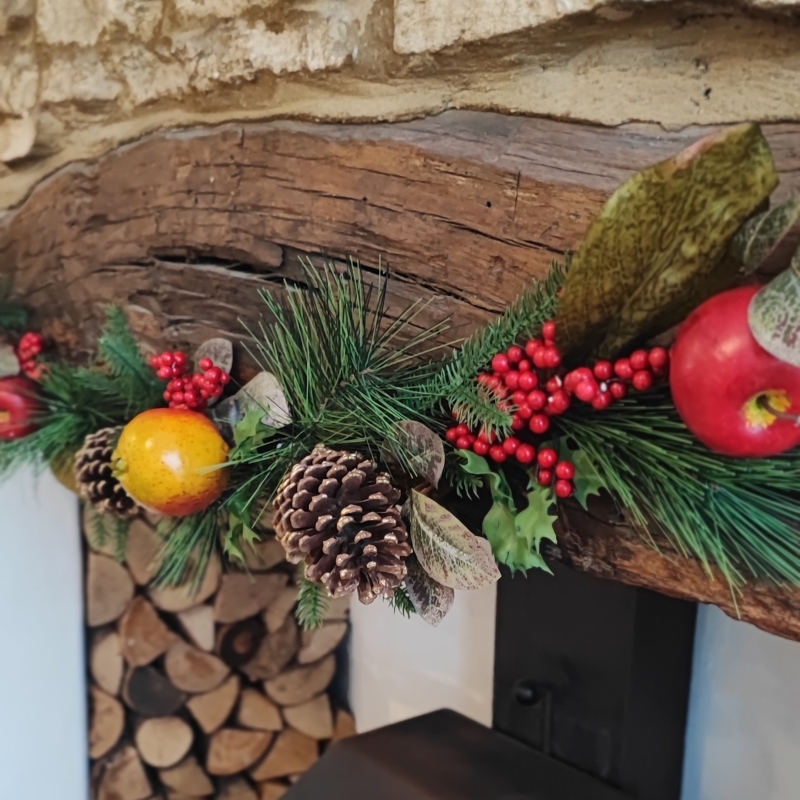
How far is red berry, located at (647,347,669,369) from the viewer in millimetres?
464

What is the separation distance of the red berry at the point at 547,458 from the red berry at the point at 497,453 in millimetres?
26

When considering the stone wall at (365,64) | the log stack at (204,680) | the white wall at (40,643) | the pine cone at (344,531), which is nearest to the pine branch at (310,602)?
the pine cone at (344,531)

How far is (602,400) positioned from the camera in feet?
1.56

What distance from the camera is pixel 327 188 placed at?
67 centimetres

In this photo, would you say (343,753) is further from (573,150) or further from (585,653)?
(573,150)

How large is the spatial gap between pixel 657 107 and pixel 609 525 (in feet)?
0.91

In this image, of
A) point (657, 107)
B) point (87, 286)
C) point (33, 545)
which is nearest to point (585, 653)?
point (657, 107)

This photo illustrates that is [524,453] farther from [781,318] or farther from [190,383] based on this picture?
[190,383]

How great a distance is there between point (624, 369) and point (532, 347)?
59 mm

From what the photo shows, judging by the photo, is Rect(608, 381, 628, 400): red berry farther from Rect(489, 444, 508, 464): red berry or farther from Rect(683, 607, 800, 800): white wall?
Rect(683, 607, 800, 800): white wall

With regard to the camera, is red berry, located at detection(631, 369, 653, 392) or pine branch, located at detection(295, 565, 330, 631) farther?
pine branch, located at detection(295, 565, 330, 631)

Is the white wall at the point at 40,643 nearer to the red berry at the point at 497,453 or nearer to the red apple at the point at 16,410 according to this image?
the red apple at the point at 16,410

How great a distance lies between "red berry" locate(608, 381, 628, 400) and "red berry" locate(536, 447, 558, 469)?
5 cm

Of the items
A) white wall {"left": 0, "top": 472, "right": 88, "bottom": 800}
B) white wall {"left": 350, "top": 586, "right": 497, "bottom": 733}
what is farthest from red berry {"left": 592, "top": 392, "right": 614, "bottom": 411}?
white wall {"left": 0, "top": 472, "right": 88, "bottom": 800}
